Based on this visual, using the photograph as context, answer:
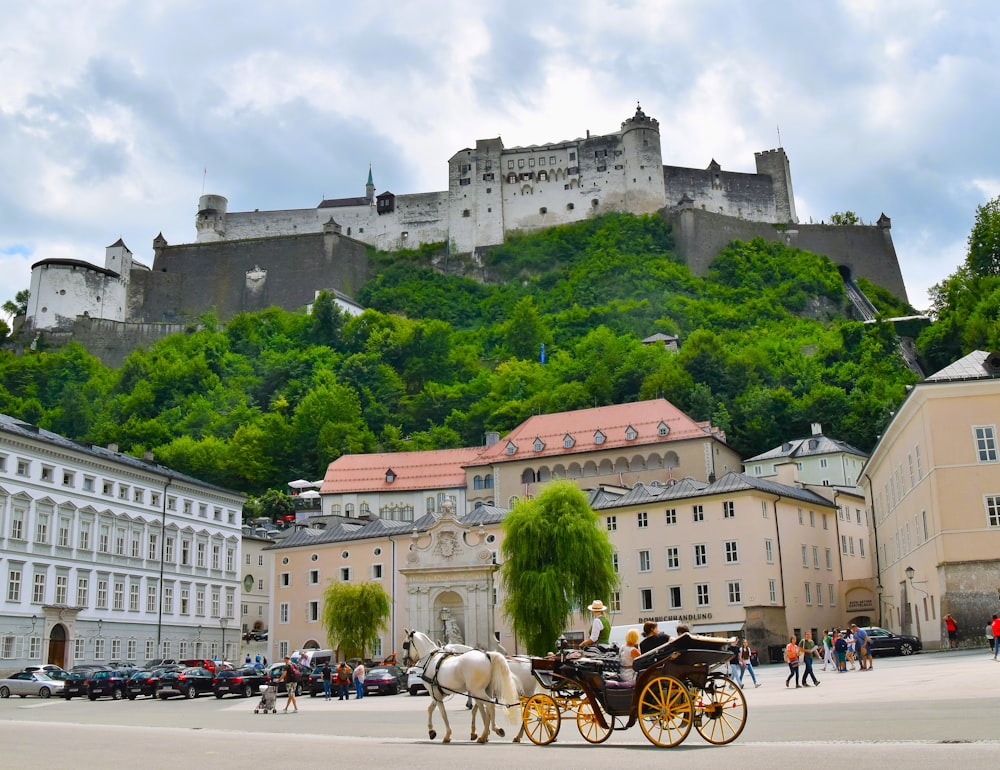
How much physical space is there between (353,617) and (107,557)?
12.9 meters

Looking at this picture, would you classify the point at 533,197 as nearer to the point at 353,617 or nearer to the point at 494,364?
the point at 494,364

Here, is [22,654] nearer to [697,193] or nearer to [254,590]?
[254,590]

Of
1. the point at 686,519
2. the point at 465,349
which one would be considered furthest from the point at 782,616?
the point at 465,349

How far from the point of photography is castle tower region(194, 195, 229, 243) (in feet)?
421

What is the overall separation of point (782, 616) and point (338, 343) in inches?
2840

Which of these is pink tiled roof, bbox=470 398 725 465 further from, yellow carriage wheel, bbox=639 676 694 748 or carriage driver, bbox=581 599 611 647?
yellow carriage wheel, bbox=639 676 694 748

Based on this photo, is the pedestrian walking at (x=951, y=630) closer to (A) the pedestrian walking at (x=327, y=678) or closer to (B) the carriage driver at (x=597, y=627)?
(B) the carriage driver at (x=597, y=627)

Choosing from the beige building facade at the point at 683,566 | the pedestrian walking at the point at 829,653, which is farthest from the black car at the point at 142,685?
the pedestrian walking at the point at 829,653

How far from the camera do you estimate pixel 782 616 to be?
49375 mm

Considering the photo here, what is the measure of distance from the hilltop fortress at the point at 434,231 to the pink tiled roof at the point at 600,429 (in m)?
43.6

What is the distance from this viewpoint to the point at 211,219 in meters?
129

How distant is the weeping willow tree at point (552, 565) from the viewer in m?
42.8

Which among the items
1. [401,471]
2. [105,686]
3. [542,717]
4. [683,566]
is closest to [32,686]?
[105,686]

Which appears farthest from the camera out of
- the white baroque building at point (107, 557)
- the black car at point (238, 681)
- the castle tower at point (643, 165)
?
the castle tower at point (643, 165)
